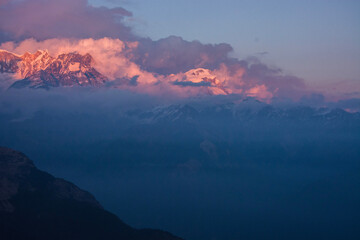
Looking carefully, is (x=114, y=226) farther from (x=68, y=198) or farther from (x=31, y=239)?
(x=31, y=239)

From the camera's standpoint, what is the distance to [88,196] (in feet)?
480

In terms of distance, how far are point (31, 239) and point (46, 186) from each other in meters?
27.2

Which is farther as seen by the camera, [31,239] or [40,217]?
[40,217]

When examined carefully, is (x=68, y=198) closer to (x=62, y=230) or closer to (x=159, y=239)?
(x=62, y=230)

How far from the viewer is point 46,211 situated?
122312mm

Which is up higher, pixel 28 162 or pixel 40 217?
pixel 28 162

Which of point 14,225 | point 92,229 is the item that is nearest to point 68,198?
point 92,229

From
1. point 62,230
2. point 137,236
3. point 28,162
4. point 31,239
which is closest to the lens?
point 31,239

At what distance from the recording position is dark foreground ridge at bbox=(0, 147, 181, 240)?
11444 centimetres

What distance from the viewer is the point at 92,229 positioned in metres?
125

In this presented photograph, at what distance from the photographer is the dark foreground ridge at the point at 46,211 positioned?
114 m

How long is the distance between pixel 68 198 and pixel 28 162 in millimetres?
17227

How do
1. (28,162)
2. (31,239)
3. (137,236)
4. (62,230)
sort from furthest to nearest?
(28,162)
(137,236)
(62,230)
(31,239)

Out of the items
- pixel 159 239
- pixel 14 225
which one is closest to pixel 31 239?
pixel 14 225
